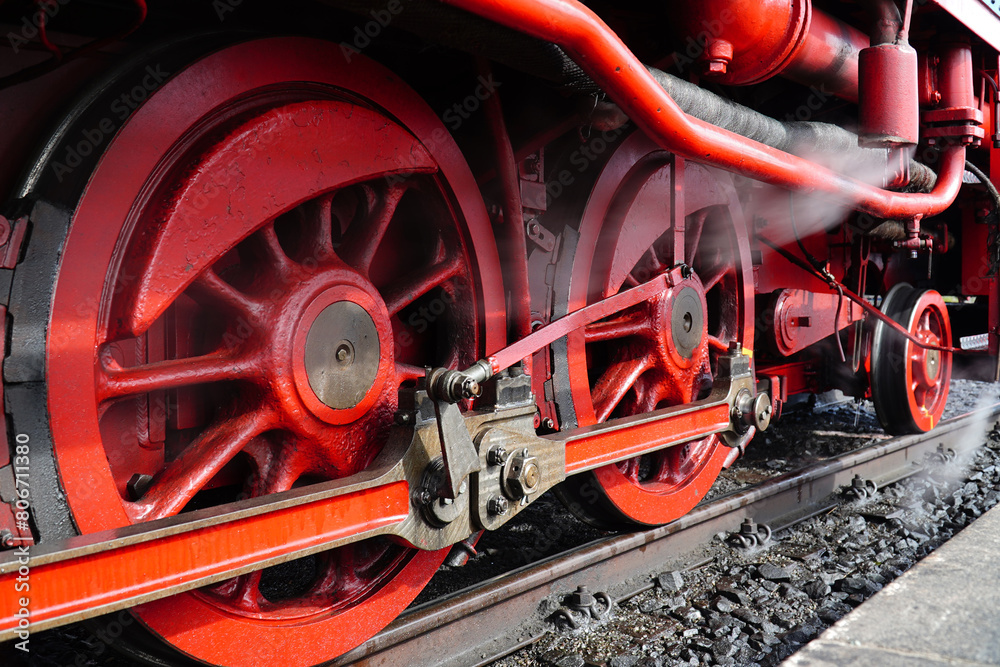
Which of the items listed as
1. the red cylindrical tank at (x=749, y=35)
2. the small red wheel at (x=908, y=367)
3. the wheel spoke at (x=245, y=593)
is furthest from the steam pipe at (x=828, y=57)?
the wheel spoke at (x=245, y=593)

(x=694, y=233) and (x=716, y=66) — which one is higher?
(x=716, y=66)

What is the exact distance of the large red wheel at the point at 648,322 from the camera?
2.50m

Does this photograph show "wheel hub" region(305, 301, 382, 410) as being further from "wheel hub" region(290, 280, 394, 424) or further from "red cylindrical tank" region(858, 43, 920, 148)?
"red cylindrical tank" region(858, 43, 920, 148)

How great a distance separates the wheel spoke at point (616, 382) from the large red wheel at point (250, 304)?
2.35 feet

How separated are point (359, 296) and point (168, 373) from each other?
0.48 metres

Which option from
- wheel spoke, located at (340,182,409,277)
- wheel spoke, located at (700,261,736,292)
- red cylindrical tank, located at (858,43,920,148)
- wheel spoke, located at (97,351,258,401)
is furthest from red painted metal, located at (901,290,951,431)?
wheel spoke, located at (97,351,258,401)

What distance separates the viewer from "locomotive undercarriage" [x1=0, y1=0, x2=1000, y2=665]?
129 centimetres

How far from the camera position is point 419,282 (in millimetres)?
2033

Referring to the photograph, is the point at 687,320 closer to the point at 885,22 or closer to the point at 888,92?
the point at 888,92

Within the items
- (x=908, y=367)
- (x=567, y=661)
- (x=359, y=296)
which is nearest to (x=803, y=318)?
(x=908, y=367)

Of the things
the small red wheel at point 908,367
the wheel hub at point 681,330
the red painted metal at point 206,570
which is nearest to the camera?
the red painted metal at point 206,570

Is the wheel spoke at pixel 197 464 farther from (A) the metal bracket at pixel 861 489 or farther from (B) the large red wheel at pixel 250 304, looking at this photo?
(A) the metal bracket at pixel 861 489

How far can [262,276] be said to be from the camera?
Answer: 1.69 metres

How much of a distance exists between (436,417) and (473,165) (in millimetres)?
1010
